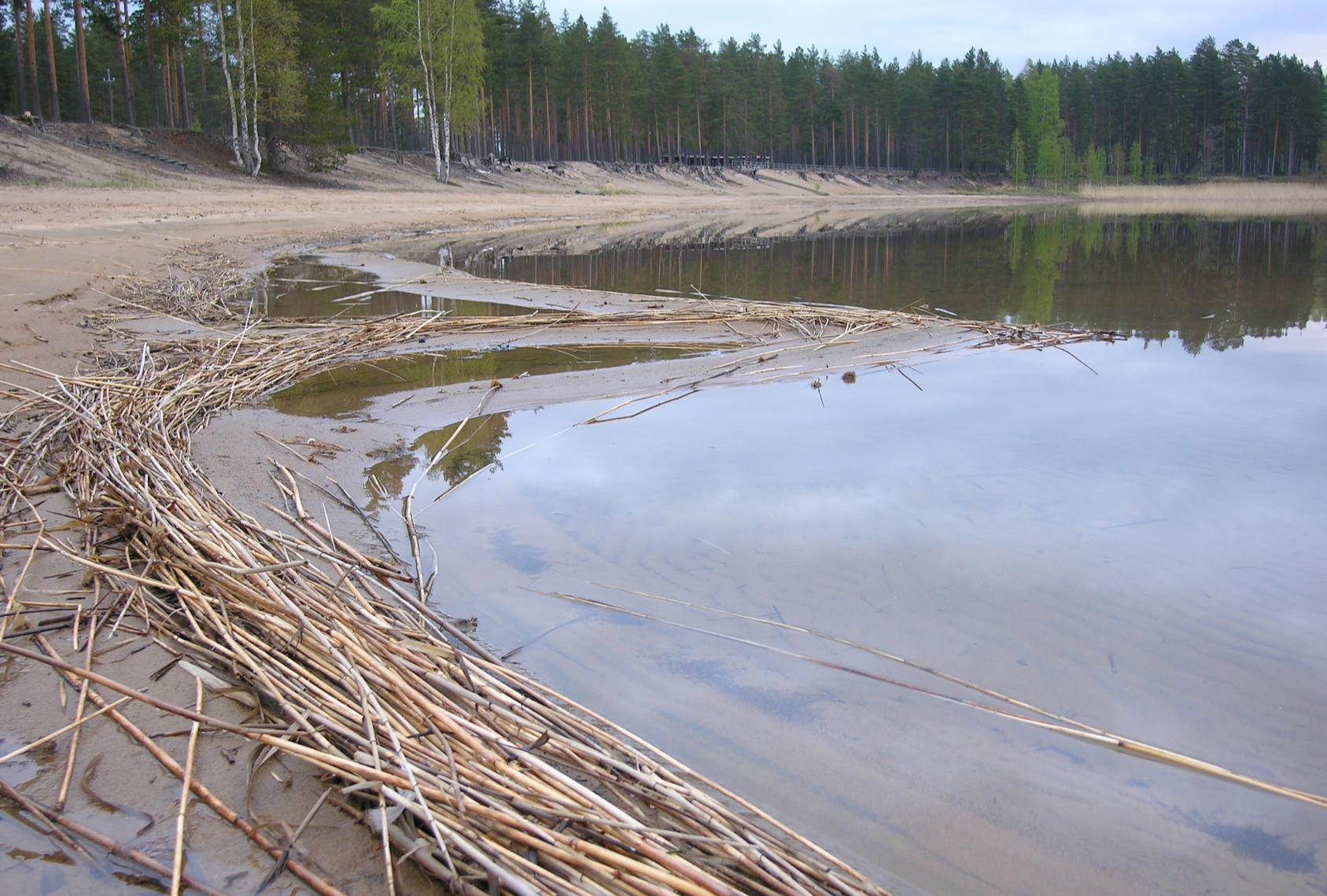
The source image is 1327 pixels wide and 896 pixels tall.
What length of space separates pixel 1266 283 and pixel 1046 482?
1183 centimetres

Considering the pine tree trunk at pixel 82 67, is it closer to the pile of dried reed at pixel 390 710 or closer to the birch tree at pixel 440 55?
the birch tree at pixel 440 55

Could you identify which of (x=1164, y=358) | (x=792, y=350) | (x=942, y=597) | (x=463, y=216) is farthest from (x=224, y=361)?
(x=463, y=216)

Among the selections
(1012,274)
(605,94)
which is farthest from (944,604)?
(605,94)

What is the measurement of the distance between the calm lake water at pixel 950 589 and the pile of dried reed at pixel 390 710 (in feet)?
1.10

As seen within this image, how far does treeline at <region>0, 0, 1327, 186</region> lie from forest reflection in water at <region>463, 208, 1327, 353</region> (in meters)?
20.4

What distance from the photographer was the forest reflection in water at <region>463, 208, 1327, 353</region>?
35.8 feet

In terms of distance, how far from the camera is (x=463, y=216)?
2631cm

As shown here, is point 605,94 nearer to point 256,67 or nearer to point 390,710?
point 256,67

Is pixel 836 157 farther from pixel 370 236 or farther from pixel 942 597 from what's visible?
pixel 942 597

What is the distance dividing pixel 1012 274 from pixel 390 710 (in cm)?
1491

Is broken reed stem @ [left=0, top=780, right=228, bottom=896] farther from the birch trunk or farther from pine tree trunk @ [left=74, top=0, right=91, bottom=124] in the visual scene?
pine tree trunk @ [left=74, top=0, right=91, bottom=124]

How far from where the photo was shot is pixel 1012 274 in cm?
1536

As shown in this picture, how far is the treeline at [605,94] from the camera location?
34.1m

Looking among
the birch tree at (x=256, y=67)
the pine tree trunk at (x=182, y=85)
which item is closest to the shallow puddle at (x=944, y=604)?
the birch tree at (x=256, y=67)
